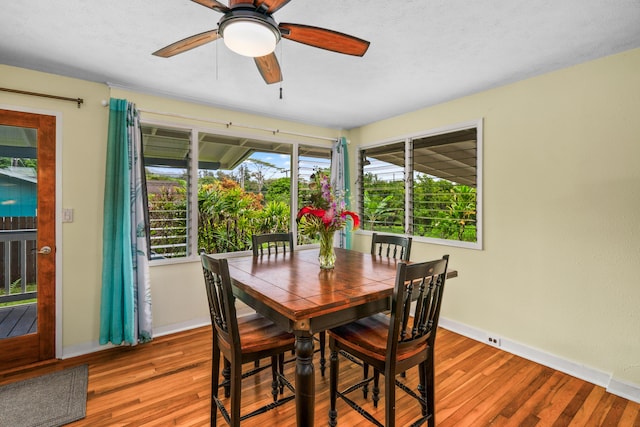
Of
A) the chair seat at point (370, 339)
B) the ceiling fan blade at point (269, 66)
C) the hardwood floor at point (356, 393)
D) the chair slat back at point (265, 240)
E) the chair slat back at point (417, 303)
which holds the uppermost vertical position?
the ceiling fan blade at point (269, 66)

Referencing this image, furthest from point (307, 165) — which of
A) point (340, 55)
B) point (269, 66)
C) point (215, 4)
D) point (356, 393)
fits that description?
point (215, 4)

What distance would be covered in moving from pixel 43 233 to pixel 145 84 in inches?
60.5

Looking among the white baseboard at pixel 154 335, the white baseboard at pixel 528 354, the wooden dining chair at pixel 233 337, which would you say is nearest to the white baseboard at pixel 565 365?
the white baseboard at pixel 528 354

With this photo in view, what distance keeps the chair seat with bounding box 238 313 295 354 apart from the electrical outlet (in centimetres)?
215

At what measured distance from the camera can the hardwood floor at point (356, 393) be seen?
1.96m

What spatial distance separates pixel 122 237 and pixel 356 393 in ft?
7.69

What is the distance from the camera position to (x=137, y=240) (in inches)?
113

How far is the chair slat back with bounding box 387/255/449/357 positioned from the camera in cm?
154

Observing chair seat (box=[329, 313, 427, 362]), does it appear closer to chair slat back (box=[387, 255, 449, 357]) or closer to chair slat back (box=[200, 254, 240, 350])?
chair slat back (box=[387, 255, 449, 357])

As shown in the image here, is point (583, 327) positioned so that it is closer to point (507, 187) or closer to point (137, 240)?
point (507, 187)

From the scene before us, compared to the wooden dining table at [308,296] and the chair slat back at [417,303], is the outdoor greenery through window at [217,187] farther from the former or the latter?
the chair slat back at [417,303]

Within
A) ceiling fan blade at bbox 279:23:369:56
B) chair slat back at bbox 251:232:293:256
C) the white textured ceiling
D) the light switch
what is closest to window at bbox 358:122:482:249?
the white textured ceiling

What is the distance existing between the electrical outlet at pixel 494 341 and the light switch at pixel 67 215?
392cm

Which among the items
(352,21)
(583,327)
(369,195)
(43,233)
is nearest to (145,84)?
(43,233)
